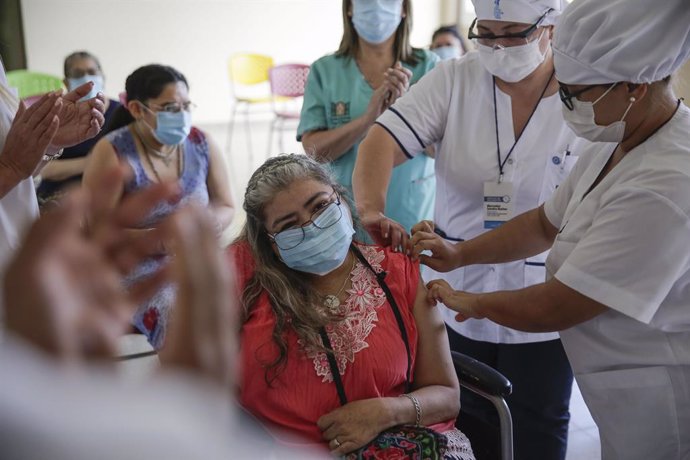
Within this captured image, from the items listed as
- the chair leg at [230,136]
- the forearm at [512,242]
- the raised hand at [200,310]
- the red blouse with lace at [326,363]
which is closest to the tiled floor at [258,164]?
the chair leg at [230,136]

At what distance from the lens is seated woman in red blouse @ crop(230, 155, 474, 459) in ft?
4.66

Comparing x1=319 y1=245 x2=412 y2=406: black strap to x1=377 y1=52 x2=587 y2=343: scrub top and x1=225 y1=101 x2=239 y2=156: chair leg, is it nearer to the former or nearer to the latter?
x1=377 y1=52 x2=587 y2=343: scrub top

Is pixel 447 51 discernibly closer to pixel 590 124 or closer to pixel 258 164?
pixel 258 164

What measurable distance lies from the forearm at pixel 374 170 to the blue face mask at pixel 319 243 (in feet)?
0.62

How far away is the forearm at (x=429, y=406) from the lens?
1.40 m

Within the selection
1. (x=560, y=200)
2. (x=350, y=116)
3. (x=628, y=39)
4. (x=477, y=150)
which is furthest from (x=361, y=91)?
(x=628, y=39)

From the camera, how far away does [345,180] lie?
222 cm

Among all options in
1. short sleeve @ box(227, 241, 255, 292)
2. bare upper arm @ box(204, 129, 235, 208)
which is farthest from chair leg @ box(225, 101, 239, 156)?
short sleeve @ box(227, 241, 255, 292)

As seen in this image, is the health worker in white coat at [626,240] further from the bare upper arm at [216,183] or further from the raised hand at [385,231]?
the bare upper arm at [216,183]

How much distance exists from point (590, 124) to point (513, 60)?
1.46ft

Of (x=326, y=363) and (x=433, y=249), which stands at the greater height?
(x=433, y=249)

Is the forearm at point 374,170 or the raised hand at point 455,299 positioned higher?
the forearm at point 374,170

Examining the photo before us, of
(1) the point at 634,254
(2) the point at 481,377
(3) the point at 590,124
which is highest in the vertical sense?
(3) the point at 590,124

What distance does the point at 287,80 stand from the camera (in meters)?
6.72
